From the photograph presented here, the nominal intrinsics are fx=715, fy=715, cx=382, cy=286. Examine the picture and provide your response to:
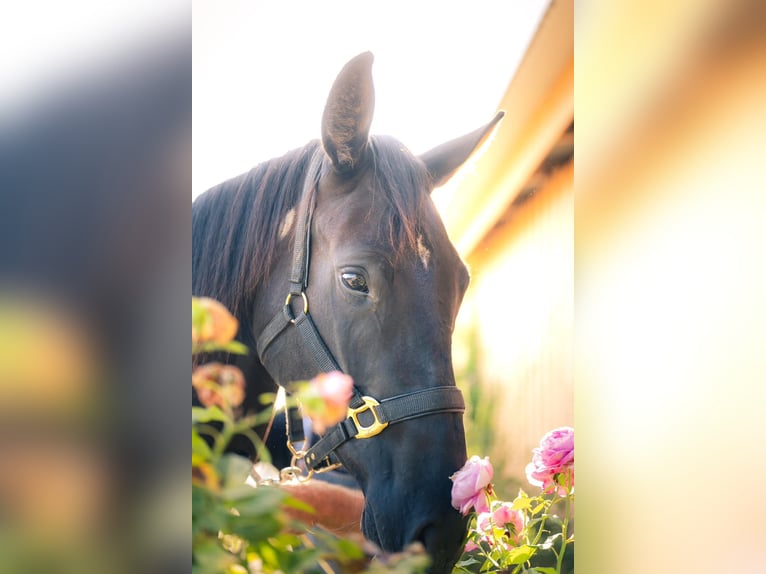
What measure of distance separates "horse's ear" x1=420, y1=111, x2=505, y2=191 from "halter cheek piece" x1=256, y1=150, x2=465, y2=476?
0.73ft

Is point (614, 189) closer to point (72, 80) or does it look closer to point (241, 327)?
point (241, 327)

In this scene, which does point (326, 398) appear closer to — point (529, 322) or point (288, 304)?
point (288, 304)

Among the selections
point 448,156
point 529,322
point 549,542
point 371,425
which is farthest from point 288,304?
point 549,542

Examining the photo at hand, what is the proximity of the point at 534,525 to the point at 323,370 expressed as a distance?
61 cm

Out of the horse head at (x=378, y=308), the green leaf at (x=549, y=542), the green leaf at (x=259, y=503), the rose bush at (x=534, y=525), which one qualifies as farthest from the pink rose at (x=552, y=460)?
the green leaf at (x=259, y=503)

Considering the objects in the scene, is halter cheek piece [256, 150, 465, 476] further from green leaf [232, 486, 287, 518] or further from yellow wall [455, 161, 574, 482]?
green leaf [232, 486, 287, 518]

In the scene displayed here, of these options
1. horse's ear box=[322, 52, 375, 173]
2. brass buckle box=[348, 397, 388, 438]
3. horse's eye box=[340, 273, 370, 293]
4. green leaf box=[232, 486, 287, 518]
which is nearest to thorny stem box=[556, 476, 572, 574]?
brass buckle box=[348, 397, 388, 438]

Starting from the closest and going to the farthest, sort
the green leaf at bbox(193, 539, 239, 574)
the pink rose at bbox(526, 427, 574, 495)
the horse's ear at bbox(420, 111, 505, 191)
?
the green leaf at bbox(193, 539, 239, 574) → the horse's ear at bbox(420, 111, 505, 191) → the pink rose at bbox(526, 427, 574, 495)

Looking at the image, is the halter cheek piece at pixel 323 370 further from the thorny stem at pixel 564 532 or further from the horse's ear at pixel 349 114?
the thorny stem at pixel 564 532

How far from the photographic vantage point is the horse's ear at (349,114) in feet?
4.06

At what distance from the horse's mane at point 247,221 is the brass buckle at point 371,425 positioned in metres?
0.26

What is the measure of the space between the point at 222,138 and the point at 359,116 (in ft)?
0.90

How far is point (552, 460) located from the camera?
1.49m

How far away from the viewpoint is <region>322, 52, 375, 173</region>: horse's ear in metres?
1.24
